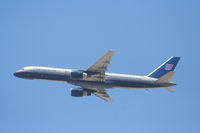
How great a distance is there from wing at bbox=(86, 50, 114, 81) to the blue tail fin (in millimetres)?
10947

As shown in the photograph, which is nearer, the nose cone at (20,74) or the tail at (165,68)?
the nose cone at (20,74)

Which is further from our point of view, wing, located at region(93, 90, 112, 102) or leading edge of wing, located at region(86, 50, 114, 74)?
wing, located at region(93, 90, 112, 102)

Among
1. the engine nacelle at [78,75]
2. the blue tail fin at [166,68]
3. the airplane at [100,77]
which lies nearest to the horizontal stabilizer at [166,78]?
the airplane at [100,77]

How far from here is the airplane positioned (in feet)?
233

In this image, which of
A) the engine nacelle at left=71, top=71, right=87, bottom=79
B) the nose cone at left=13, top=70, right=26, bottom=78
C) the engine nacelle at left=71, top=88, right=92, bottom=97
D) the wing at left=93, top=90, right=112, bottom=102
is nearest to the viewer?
the engine nacelle at left=71, top=71, right=87, bottom=79

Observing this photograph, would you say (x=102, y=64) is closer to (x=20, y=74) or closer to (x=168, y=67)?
(x=168, y=67)

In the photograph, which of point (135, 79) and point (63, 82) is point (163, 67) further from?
point (63, 82)

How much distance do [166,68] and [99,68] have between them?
14824mm

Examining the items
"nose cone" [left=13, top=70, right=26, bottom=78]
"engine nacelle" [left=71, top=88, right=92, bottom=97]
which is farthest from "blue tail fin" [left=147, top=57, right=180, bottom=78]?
"nose cone" [left=13, top=70, right=26, bottom=78]

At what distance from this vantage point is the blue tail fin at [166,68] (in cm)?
7656

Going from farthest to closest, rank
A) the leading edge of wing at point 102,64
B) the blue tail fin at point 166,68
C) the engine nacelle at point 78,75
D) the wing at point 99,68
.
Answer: the blue tail fin at point 166,68
the engine nacelle at point 78,75
the wing at point 99,68
the leading edge of wing at point 102,64

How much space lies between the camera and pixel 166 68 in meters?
77.2

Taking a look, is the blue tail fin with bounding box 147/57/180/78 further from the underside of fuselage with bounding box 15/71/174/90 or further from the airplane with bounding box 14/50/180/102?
the underside of fuselage with bounding box 15/71/174/90

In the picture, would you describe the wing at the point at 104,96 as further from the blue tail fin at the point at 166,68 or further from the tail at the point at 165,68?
the blue tail fin at the point at 166,68
